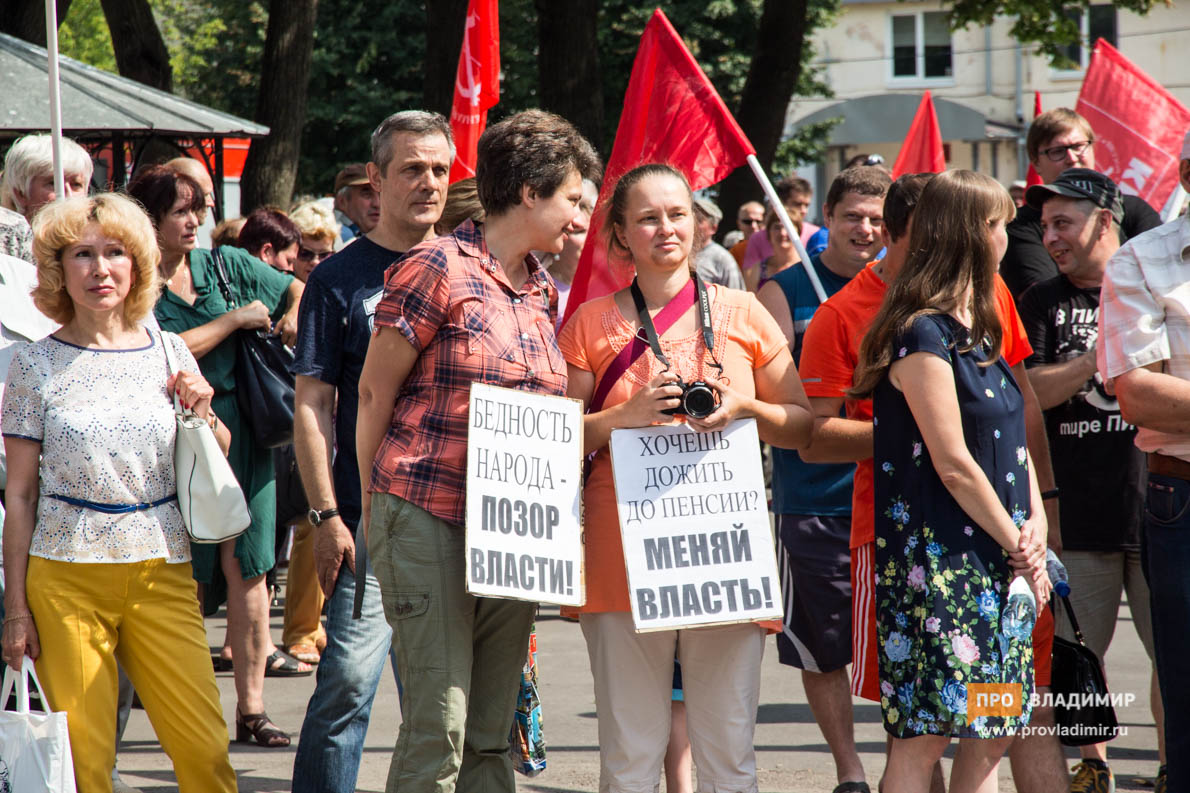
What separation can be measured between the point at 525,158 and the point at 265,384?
7.93 ft

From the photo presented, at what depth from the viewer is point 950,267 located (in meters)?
3.88

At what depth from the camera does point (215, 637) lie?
7809 mm

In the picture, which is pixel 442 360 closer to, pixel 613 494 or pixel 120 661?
pixel 613 494

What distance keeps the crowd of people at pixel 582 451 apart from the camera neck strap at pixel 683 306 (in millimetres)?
12

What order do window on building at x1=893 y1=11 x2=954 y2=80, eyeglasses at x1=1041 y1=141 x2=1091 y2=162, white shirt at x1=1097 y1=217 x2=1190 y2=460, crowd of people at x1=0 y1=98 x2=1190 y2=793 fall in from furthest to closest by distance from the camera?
window on building at x1=893 y1=11 x2=954 y2=80 < eyeglasses at x1=1041 y1=141 x2=1091 y2=162 < white shirt at x1=1097 y1=217 x2=1190 y2=460 < crowd of people at x1=0 y1=98 x2=1190 y2=793

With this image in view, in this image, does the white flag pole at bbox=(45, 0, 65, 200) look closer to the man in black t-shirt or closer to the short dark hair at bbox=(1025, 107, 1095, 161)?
the man in black t-shirt

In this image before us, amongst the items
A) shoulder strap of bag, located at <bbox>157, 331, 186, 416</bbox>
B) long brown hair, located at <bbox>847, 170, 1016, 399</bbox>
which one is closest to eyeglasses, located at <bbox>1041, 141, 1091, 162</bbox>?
long brown hair, located at <bbox>847, 170, 1016, 399</bbox>

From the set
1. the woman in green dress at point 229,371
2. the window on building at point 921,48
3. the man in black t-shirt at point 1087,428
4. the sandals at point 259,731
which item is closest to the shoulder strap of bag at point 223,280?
the woman in green dress at point 229,371

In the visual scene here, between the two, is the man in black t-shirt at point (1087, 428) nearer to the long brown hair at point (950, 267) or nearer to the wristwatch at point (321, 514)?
the long brown hair at point (950, 267)

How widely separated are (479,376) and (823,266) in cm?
230

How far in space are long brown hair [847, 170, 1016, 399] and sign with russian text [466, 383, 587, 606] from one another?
0.90 m

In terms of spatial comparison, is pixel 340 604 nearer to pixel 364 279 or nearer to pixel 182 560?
pixel 182 560

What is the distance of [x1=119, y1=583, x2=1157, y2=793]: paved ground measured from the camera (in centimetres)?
524

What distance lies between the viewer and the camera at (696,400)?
3.71 meters
